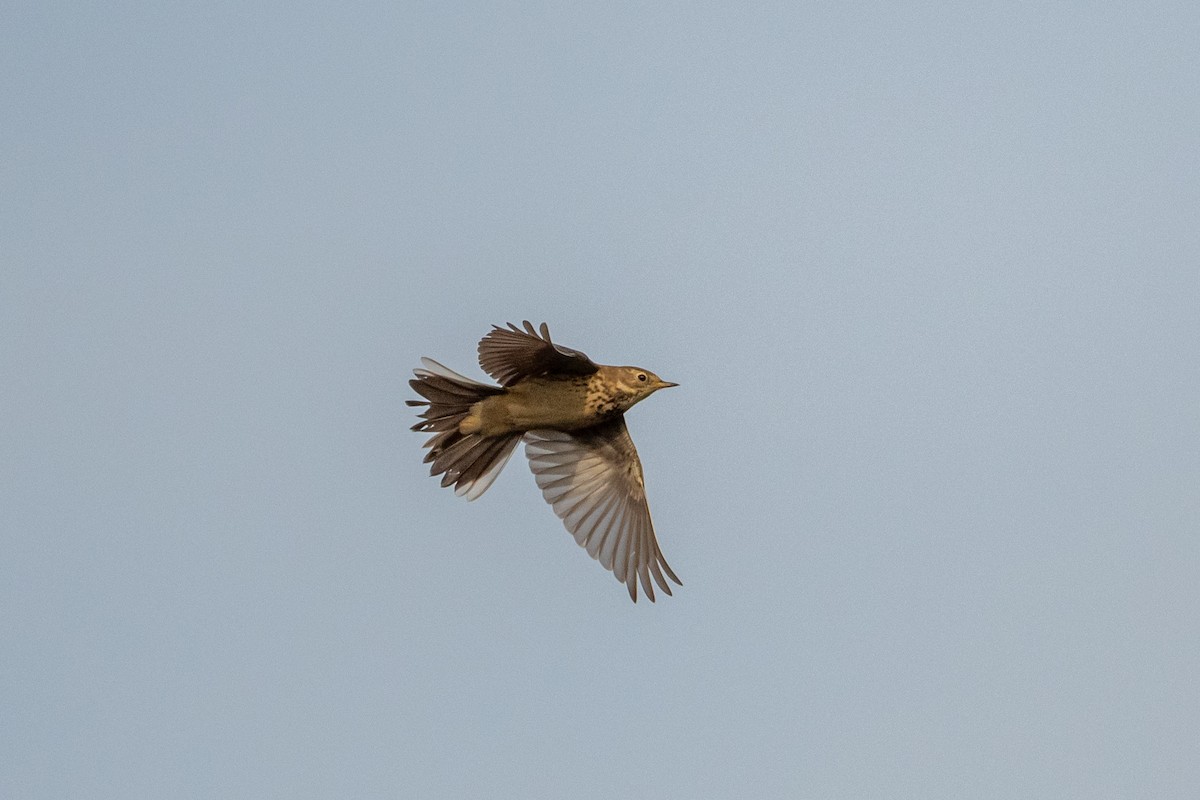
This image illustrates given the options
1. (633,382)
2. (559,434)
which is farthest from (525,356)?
(559,434)

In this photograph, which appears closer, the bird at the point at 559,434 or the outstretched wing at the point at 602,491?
the bird at the point at 559,434

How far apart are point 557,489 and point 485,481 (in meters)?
0.96

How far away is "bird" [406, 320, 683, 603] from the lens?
13.7m

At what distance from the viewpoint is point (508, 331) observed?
1305 cm

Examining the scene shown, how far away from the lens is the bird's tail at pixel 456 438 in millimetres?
13789

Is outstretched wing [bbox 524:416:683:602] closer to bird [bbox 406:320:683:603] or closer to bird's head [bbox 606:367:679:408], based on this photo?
bird [bbox 406:320:683:603]

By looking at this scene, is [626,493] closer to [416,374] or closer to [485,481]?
[485,481]

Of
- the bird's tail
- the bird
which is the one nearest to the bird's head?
the bird

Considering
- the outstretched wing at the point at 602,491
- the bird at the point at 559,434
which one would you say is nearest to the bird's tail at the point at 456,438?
the bird at the point at 559,434

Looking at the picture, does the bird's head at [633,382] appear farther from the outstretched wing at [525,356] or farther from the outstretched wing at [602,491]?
the outstretched wing at [602,491]

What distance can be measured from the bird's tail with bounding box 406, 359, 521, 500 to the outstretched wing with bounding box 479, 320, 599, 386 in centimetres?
29

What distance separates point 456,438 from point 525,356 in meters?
1.21

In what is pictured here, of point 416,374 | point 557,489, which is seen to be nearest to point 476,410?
point 416,374

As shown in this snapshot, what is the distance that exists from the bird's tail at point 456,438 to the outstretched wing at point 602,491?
707 millimetres
